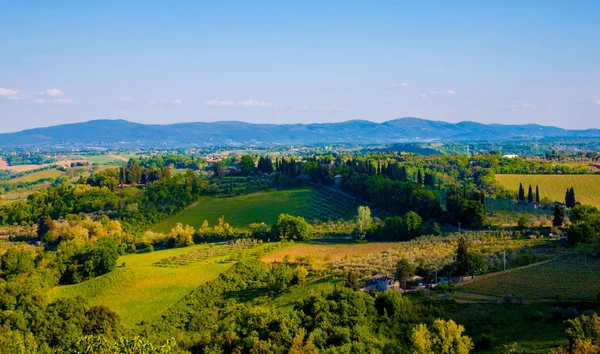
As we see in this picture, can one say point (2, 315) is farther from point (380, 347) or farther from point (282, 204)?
point (282, 204)

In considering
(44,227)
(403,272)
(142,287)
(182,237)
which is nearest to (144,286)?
(142,287)

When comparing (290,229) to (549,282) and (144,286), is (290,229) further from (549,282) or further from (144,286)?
(549,282)

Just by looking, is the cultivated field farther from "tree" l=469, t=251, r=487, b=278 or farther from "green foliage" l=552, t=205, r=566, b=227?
"green foliage" l=552, t=205, r=566, b=227

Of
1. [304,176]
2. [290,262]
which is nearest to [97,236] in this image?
[290,262]

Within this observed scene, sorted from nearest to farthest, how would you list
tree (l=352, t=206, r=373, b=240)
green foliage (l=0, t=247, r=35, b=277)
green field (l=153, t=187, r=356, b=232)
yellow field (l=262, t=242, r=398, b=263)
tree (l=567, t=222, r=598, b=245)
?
tree (l=567, t=222, r=598, b=245) → green foliage (l=0, t=247, r=35, b=277) → yellow field (l=262, t=242, r=398, b=263) → tree (l=352, t=206, r=373, b=240) → green field (l=153, t=187, r=356, b=232)

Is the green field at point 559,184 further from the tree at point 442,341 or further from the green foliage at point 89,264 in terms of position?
the green foliage at point 89,264

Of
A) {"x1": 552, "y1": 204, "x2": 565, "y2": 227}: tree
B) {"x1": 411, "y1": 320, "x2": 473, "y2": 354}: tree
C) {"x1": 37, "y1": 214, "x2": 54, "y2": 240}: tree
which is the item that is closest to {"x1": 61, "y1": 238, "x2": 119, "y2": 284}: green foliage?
{"x1": 37, "y1": 214, "x2": 54, "y2": 240}: tree
